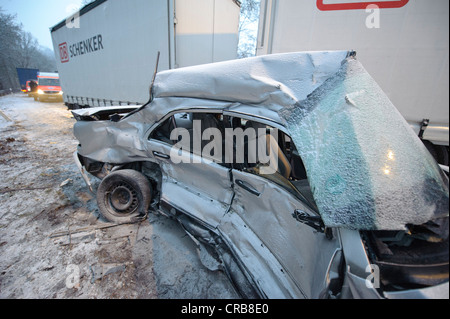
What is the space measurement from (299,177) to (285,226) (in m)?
0.95

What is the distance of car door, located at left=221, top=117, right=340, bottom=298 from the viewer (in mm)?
1206

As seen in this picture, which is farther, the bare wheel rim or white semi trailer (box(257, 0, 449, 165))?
the bare wheel rim

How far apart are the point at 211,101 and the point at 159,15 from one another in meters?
4.13

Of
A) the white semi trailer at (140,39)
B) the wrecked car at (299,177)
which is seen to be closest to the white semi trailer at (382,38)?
the wrecked car at (299,177)

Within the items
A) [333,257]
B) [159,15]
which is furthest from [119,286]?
[159,15]

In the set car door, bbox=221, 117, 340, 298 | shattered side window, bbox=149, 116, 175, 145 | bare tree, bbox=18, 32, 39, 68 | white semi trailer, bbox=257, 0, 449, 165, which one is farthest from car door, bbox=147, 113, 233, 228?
bare tree, bbox=18, 32, 39, 68

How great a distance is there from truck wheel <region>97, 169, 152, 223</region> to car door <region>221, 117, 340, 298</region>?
1321 millimetres

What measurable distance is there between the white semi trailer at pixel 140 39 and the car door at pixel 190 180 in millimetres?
2891

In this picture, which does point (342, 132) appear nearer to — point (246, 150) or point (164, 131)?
point (246, 150)

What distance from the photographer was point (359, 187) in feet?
3.49

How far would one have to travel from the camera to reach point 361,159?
43.9 inches

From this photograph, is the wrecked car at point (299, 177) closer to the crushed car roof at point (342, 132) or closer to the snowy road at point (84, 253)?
the crushed car roof at point (342, 132)

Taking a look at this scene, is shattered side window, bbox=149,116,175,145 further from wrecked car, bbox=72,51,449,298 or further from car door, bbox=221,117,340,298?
car door, bbox=221,117,340,298

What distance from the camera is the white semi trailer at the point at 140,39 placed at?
4.64 meters
